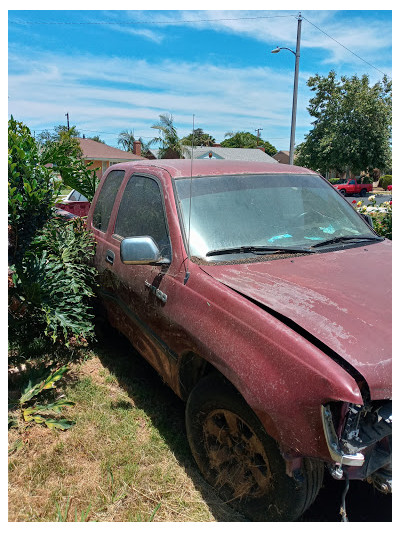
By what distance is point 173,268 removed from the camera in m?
2.59

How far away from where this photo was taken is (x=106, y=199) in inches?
156

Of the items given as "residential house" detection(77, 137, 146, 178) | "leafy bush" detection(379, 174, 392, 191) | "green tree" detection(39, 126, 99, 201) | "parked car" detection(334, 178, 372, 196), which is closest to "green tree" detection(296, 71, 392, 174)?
"parked car" detection(334, 178, 372, 196)

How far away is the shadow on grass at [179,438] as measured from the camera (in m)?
2.24

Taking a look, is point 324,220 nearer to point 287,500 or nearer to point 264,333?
point 264,333

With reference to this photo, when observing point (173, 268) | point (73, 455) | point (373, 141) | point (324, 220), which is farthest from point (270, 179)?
point (373, 141)

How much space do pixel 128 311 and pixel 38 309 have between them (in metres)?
0.77

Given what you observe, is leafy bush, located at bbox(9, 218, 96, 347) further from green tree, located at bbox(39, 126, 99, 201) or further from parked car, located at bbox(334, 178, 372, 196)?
parked car, located at bbox(334, 178, 372, 196)

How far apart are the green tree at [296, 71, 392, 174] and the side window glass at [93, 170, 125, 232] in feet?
111

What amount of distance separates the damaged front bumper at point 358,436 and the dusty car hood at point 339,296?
113 mm

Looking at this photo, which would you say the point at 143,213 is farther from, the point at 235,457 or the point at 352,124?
the point at 352,124

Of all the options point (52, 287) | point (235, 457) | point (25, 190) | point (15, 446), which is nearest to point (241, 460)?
point (235, 457)

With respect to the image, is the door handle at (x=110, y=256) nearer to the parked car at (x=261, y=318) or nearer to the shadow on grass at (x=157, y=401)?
the parked car at (x=261, y=318)

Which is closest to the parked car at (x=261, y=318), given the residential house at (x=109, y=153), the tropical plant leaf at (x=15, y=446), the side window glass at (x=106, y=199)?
the side window glass at (x=106, y=199)

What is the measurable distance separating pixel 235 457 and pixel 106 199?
2667 millimetres
